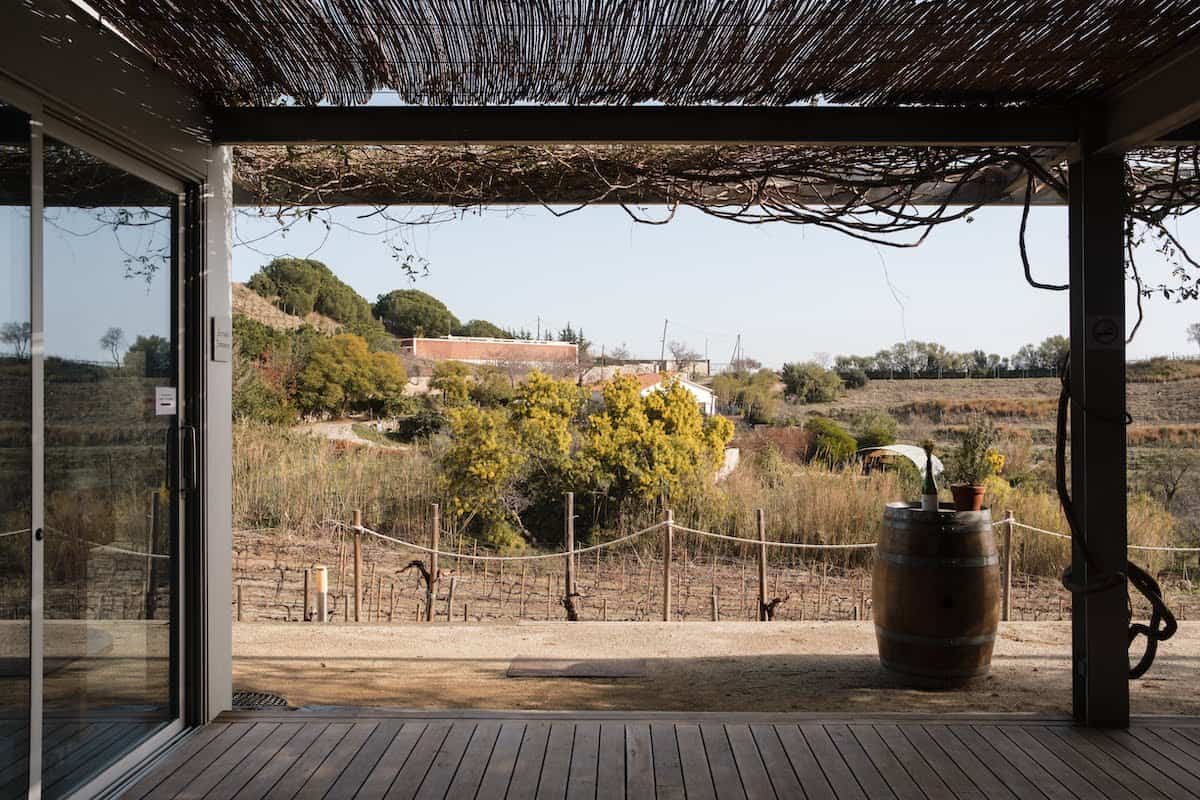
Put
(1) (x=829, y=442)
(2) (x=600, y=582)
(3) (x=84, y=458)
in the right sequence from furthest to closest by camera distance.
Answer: (1) (x=829, y=442) → (2) (x=600, y=582) → (3) (x=84, y=458)

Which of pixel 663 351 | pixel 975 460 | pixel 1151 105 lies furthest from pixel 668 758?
pixel 663 351

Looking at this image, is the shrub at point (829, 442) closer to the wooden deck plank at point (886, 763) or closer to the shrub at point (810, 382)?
the shrub at point (810, 382)

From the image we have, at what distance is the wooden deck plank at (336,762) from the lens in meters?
2.75

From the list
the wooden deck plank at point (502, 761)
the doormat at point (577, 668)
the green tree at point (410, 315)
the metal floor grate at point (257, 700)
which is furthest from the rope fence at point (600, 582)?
the green tree at point (410, 315)

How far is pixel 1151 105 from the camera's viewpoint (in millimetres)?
2957

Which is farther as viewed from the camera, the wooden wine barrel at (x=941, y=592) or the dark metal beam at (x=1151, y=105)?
the wooden wine barrel at (x=941, y=592)

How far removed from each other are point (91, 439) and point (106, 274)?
0.48 m

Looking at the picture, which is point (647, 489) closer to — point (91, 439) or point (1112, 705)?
point (1112, 705)

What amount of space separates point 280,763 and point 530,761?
A: 78 cm

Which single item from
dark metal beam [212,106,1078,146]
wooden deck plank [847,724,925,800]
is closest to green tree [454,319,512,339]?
dark metal beam [212,106,1078,146]

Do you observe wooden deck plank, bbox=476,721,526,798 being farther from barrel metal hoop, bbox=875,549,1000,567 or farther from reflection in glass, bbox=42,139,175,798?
barrel metal hoop, bbox=875,549,1000,567

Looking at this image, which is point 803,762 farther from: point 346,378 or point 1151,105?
point 346,378

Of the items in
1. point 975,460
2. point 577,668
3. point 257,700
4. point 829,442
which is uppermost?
point 829,442

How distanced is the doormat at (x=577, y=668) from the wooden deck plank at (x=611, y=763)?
1.50 meters
